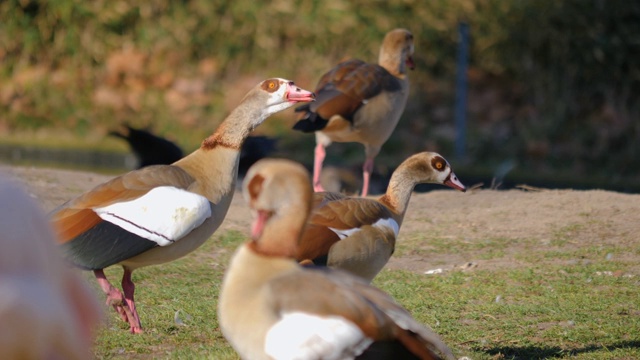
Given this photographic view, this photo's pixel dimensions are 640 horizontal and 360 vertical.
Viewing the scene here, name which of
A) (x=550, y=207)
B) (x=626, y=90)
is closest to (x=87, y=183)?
(x=550, y=207)

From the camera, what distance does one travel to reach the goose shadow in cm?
491

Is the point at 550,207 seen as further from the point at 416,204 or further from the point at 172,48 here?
the point at 172,48

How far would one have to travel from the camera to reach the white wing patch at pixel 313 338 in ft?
11.1

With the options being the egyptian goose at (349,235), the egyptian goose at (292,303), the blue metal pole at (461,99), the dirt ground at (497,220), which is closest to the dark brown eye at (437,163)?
the egyptian goose at (349,235)

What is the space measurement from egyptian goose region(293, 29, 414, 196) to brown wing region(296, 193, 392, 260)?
367 centimetres

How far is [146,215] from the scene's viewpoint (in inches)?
202

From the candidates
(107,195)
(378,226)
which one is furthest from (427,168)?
(107,195)

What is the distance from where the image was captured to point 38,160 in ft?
43.9

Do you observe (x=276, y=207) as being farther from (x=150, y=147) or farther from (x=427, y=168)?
(x=150, y=147)

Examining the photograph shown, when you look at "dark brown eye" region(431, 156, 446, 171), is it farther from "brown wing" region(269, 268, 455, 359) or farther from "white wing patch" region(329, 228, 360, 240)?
"brown wing" region(269, 268, 455, 359)

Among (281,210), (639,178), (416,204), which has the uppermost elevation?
(281,210)

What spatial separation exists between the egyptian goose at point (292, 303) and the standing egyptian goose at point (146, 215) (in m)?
1.46

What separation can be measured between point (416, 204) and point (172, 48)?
8.19 m

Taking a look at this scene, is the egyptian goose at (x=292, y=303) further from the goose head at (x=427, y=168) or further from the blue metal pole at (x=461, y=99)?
the blue metal pole at (x=461, y=99)
